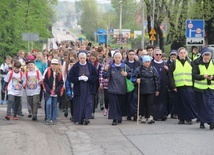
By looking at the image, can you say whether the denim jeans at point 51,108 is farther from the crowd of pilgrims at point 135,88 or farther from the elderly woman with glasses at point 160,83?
the elderly woman with glasses at point 160,83

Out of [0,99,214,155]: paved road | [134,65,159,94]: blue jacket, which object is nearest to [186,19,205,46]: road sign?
[0,99,214,155]: paved road

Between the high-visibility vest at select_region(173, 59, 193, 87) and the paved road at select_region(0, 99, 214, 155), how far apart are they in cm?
109

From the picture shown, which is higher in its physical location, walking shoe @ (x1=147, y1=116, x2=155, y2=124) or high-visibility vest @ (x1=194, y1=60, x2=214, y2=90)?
high-visibility vest @ (x1=194, y1=60, x2=214, y2=90)

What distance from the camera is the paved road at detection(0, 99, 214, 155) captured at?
11.3 m

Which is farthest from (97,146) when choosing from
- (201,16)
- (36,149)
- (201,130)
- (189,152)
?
(201,16)

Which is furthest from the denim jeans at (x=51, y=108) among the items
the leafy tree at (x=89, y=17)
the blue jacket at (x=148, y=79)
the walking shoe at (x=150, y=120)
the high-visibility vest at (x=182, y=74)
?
the leafy tree at (x=89, y=17)

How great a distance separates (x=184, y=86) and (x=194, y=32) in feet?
36.7

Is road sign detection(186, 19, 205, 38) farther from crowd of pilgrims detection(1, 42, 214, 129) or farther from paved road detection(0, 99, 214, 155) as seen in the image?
paved road detection(0, 99, 214, 155)

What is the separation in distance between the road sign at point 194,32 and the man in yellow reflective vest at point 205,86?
11.8m

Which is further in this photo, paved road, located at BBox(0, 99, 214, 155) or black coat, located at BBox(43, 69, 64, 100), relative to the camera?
black coat, located at BBox(43, 69, 64, 100)

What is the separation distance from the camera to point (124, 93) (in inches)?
603

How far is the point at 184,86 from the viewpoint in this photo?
15.4m

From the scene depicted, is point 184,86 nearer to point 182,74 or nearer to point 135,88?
point 182,74

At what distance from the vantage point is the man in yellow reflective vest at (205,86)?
1406 centimetres
